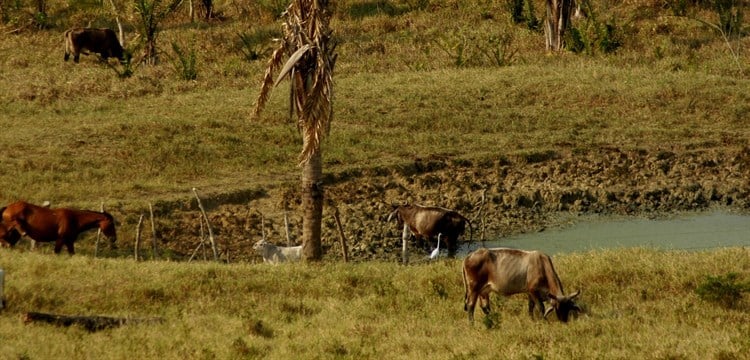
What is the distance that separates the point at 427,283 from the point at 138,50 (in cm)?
2208

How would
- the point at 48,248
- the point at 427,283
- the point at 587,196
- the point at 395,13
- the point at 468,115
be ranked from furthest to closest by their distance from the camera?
the point at 395,13
the point at 468,115
the point at 587,196
the point at 48,248
the point at 427,283

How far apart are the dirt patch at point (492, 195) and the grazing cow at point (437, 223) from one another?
727mm

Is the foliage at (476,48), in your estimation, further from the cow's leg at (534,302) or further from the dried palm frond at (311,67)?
the cow's leg at (534,302)

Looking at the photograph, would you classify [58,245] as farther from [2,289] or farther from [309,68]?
[309,68]

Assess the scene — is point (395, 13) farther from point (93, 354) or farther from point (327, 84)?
point (93, 354)

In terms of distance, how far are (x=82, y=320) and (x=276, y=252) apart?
5805 mm

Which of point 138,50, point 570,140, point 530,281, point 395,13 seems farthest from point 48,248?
point 395,13

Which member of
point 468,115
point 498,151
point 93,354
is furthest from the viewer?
point 468,115

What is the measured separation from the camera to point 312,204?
20016 millimetres

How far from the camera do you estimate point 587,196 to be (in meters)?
26.0

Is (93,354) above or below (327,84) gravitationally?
below

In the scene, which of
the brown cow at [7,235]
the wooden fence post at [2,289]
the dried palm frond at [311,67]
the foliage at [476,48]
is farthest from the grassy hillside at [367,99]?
the wooden fence post at [2,289]

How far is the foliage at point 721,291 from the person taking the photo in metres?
17.0

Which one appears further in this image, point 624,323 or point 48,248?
point 48,248
